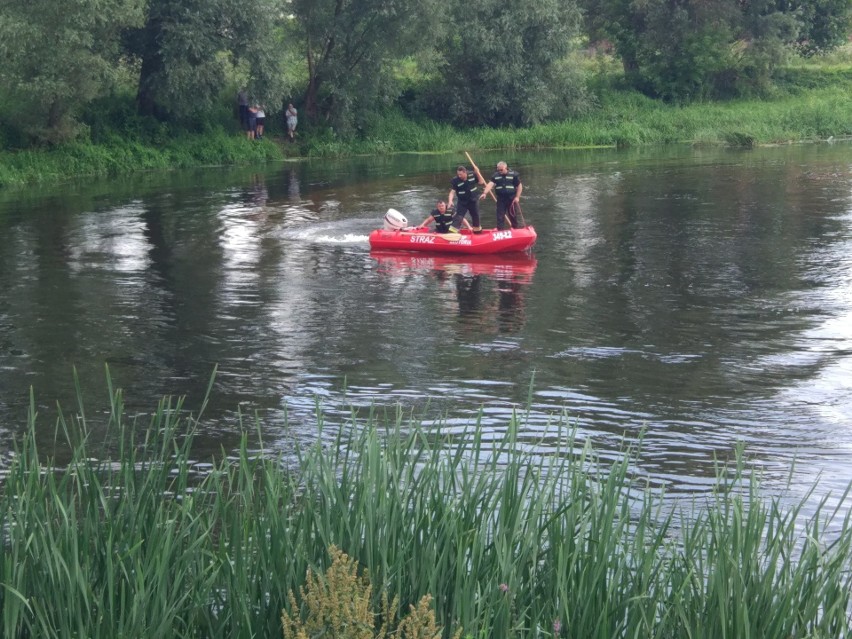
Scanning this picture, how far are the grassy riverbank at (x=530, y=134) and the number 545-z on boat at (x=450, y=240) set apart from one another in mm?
16050

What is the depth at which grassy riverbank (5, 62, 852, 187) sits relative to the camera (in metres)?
37.7

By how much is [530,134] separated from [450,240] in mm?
27553

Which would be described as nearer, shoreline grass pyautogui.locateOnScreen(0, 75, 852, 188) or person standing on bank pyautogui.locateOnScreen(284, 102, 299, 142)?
shoreline grass pyautogui.locateOnScreen(0, 75, 852, 188)

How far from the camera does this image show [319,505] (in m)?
5.41

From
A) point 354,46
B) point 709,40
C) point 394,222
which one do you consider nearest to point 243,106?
point 354,46

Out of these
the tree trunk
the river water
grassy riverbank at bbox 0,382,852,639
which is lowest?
the river water

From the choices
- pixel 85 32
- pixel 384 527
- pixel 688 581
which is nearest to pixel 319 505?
pixel 384 527

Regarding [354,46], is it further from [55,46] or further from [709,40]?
[709,40]

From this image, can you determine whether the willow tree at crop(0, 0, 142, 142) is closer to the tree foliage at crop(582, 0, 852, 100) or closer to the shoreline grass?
the shoreline grass

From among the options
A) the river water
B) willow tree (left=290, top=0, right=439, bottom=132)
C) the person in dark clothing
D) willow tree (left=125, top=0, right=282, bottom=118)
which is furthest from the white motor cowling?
willow tree (left=290, top=0, right=439, bottom=132)

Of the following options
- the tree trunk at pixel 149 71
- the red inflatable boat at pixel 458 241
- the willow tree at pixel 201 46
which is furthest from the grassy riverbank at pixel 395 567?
the tree trunk at pixel 149 71

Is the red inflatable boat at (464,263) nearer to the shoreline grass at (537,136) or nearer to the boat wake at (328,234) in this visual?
the boat wake at (328,234)

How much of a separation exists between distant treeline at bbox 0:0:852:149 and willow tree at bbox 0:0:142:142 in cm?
4

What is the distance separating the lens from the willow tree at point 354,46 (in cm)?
4294
